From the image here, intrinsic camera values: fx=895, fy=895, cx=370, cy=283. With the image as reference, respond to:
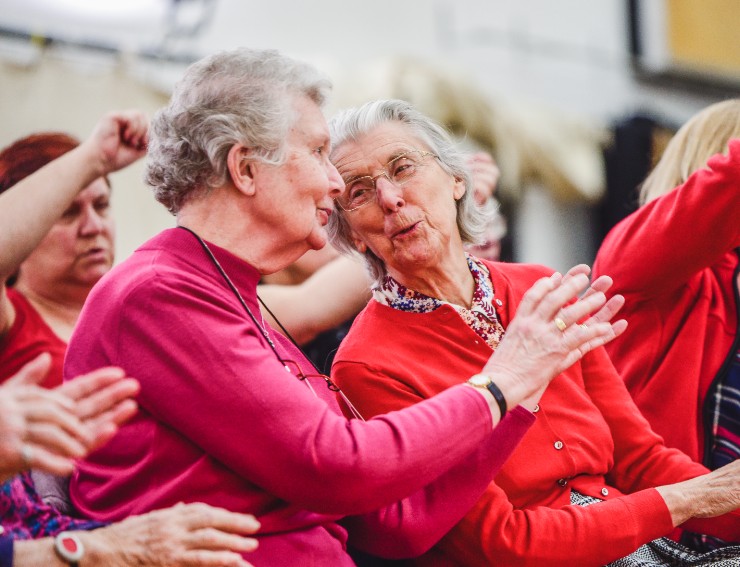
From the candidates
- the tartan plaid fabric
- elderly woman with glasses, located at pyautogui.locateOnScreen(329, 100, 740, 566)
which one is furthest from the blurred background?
elderly woman with glasses, located at pyautogui.locateOnScreen(329, 100, 740, 566)

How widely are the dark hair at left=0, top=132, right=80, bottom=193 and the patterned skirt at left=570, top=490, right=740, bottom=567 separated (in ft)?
4.67

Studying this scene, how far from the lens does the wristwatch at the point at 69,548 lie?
1.19 m

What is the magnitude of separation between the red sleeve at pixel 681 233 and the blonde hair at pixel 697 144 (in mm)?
223

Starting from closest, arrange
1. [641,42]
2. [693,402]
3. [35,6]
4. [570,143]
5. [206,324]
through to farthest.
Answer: [206,324] < [693,402] < [35,6] < [570,143] < [641,42]

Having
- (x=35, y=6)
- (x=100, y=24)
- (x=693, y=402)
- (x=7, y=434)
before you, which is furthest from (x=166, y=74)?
(x=7, y=434)

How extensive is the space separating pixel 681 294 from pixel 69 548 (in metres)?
1.38

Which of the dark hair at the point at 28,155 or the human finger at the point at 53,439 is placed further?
the dark hair at the point at 28,155

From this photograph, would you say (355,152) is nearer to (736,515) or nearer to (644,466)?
(644,466)

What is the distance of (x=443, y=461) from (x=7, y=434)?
59cm

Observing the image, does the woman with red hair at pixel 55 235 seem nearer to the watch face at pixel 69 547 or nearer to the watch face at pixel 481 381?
the watch face at pixel 69 547

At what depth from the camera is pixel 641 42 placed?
20.2ft

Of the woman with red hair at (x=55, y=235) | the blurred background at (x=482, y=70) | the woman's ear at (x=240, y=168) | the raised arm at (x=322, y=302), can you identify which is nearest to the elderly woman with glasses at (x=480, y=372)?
the raised arm at (x=322, y=302)

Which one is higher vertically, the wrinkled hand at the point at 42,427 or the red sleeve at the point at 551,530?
the wrinkled hand at the point at 42,427

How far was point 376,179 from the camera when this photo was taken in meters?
1.77
